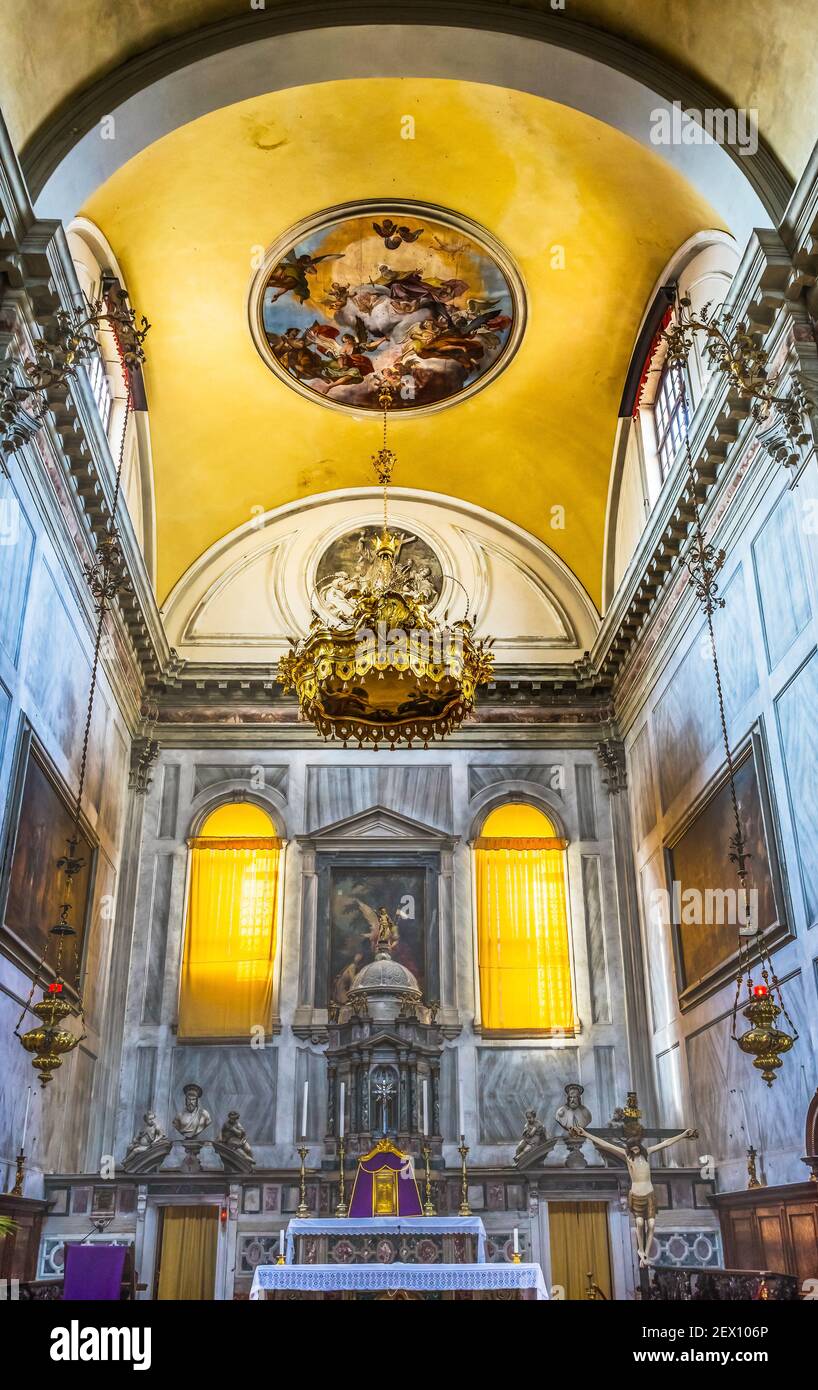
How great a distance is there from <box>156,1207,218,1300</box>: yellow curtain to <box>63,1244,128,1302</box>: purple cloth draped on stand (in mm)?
4514

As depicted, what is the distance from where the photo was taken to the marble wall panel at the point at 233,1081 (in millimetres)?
13836

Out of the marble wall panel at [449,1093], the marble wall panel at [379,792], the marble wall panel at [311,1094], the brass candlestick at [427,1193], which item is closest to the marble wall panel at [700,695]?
the marble wall panel at [379,792]

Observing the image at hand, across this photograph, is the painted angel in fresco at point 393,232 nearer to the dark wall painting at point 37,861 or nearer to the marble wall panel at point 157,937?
the dark wall painting at point 37,861

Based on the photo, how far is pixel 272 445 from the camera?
16.1m

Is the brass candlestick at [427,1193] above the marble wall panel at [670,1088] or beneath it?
beneath

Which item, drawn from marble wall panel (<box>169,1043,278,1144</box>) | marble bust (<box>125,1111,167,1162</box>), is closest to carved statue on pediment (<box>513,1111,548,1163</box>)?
marble wall panel (<box>169,1043,278,1144</box>)

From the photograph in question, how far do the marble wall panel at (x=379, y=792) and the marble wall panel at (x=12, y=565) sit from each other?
6.46 meters

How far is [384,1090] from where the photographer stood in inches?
537

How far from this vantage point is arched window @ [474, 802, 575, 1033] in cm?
1449

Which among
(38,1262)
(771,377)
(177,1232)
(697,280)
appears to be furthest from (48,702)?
(697,280)

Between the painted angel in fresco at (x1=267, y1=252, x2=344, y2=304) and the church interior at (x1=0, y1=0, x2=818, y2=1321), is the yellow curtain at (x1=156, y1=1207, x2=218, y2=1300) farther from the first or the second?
the painted angel in fresco at (x1=267, y1=252, x2=344, y2=304)

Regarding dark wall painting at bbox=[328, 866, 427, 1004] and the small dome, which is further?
dark wall painting at bbox=[328, 866, 427, 1004]

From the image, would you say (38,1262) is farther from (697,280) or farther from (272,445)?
(697,280)

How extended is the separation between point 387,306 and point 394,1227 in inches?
420
